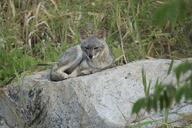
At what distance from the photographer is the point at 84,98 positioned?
5316 mm

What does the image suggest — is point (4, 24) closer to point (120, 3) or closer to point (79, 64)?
point (120, 3)

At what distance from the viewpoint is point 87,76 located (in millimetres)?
5672

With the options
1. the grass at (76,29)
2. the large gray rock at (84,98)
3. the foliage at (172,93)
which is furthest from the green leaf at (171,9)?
the grass at (76,29)

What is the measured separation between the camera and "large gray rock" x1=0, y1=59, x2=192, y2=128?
5164mm

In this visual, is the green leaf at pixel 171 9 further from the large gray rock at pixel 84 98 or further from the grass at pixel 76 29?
the grass at pixel 76 29

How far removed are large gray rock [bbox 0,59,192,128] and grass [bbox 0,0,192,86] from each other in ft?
4.41

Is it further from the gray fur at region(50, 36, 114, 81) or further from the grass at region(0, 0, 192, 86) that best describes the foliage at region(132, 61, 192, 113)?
the grass at region(0, 0, 192, 86)

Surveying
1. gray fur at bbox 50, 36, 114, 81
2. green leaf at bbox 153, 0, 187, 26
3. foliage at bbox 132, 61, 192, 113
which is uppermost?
green leaf at bbox 153, 0, 187, 26

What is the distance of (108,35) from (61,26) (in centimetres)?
72

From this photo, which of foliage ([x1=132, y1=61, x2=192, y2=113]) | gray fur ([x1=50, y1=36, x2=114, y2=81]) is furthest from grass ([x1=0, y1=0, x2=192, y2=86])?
foliage ([x1=132, y1=61, x2=192, y2=113])

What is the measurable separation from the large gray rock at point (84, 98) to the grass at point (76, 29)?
4.41ft

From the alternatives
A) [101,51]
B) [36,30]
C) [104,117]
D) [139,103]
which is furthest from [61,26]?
[139,103]

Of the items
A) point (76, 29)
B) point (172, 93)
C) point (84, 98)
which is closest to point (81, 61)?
point (84, 98)

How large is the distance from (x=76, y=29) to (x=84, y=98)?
270 centimetres
